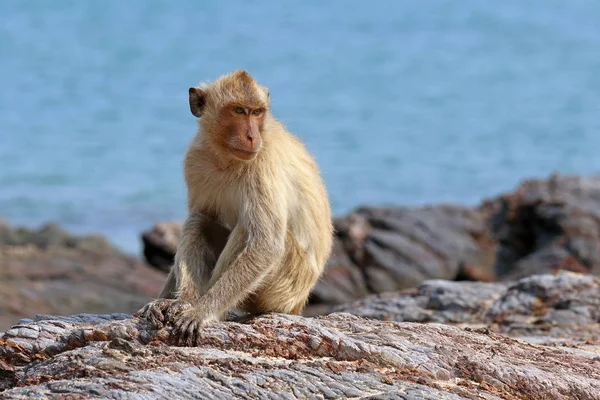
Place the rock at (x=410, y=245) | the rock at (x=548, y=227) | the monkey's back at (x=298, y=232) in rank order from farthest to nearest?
the rock at (x=410, y=245)
the rock at (x=548, y=227)
the monkey's back at (x=298, y=232)

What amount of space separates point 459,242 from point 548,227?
2.24m

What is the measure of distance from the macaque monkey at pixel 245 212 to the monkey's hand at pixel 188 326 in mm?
337

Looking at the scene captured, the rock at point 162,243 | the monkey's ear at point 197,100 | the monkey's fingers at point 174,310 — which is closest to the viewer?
the monkey's fingers at point 174,310

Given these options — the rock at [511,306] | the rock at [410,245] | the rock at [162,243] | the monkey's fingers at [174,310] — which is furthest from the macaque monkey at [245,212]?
the rock at [162,243]

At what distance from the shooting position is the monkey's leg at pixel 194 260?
26.1 feet

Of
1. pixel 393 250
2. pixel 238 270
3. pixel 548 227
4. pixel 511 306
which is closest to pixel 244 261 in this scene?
pixel 238 270

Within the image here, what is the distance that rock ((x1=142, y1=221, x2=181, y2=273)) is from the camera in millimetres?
22172

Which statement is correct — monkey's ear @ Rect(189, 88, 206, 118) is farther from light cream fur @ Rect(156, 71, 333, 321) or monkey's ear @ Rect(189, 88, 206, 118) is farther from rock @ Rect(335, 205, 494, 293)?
rock @ Rect(335, 205, 494, 293)

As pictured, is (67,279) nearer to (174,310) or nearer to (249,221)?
(249,221)

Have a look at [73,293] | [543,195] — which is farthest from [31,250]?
[543,195]

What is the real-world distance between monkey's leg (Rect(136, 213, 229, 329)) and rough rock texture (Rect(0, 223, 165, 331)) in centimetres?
826

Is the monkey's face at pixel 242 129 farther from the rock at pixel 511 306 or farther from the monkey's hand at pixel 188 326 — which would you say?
the rock at pixel 511 306

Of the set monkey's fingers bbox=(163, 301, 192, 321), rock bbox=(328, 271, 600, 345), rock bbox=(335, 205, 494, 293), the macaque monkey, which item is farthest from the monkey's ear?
rock bbox=(335, 205, 494, 293)

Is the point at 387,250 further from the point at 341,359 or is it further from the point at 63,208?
the point at 63,208
